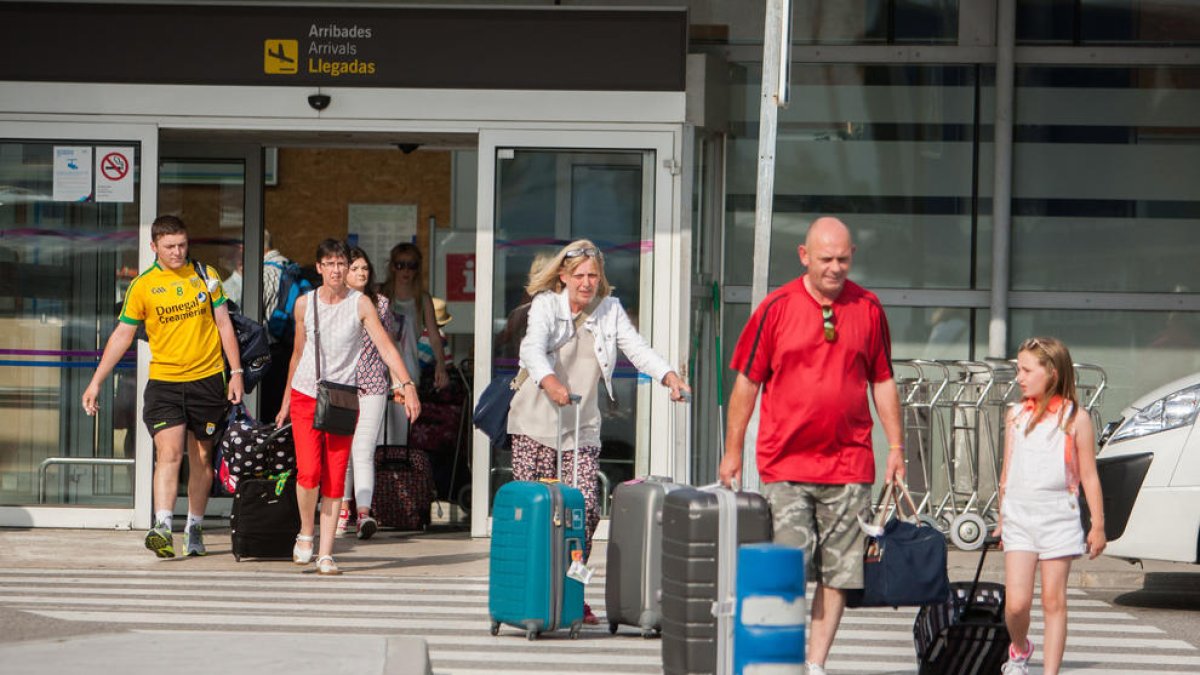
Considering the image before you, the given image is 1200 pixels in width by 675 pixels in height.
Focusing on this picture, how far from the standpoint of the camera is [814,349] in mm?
7480

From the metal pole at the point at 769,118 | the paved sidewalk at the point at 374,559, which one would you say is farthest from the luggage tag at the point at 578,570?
the paved sidewalk at the point at 374,559

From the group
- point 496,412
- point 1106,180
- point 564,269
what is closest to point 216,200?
point 496,412

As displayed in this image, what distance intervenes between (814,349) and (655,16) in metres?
6.02

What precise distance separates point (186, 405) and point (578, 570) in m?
3.78

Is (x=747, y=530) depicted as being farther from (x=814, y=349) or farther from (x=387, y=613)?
(x=387, y=613)

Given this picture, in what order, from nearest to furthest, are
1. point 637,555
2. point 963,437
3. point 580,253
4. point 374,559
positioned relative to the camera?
point 637,555, point 580,253, point 374,559, point 963,437

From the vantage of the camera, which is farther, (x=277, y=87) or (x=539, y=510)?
(x=277, y=87)

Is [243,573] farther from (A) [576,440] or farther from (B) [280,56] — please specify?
(B) [280,56]

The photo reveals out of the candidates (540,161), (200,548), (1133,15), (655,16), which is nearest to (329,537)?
(200,548)

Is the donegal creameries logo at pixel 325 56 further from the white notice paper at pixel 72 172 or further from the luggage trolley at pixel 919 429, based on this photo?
the luggage trolley at pixel 919 429

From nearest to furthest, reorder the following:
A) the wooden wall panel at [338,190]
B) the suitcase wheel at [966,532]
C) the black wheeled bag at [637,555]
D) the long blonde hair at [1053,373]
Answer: the long blonde hair at [1053,373] → the black wheeled bag at [637,555] → the suitcase wheel at [966,532] → the wooden wall panel at [338,190]

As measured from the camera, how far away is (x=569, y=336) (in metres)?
9.50

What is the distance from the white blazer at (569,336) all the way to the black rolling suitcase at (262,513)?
2799mm

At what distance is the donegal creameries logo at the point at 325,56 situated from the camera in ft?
43.2
